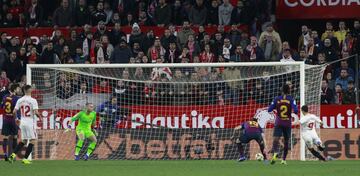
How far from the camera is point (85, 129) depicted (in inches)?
1073

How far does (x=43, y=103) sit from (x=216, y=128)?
4523 millimetres

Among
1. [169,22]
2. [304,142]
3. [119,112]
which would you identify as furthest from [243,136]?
[169,22]

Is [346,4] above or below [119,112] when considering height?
above

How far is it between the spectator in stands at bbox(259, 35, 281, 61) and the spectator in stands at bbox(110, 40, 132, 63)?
3743 mm

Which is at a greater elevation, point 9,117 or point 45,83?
point 45,83

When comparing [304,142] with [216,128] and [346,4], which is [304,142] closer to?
[216,128]

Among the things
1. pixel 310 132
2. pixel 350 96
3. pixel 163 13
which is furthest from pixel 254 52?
pixel 310 132

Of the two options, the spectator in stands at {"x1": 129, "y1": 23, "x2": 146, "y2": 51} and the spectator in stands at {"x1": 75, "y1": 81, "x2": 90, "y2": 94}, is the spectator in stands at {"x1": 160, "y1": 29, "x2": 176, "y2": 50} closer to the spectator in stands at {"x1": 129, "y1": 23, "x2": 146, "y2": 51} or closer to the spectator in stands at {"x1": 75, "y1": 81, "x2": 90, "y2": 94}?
the spectator in stands at {"x1": 129, "y1": 23, "x2": 146, "y2": 51}

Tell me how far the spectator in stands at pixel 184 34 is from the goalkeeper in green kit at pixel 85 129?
4831mm

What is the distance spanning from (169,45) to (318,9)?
4878mm

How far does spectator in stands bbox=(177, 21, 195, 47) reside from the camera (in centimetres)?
3128

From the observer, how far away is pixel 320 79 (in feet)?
92.0

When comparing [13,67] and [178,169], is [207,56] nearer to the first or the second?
[13,67]

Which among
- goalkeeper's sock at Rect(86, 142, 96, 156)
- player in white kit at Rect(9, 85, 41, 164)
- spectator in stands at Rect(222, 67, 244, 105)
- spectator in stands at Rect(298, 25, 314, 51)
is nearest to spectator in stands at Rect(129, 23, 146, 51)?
spectator in stands at Rect(222, 67, 244, 105)
